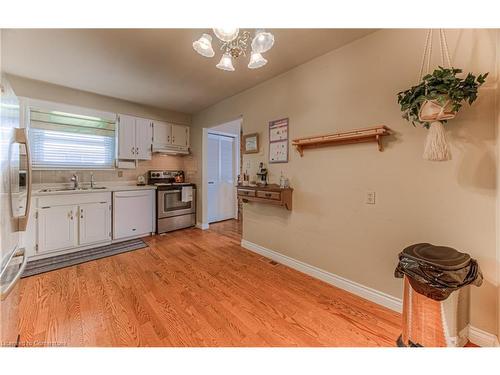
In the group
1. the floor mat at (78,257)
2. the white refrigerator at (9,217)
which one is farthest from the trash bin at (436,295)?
the floor mat at (78,257)

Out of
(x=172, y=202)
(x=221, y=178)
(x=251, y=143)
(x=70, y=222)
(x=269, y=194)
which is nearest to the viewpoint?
(x=269, y=194)

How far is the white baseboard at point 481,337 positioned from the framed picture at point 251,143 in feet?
8.74

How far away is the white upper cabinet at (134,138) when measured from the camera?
145 inches

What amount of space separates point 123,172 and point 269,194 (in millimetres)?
2948

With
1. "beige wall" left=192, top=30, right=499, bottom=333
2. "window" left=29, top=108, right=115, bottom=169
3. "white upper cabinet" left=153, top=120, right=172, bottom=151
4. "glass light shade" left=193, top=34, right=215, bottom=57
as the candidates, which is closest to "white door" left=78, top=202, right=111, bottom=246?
"window" left=29, top=108, right=115, bottom=169

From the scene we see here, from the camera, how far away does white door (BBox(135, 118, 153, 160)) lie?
3.88m

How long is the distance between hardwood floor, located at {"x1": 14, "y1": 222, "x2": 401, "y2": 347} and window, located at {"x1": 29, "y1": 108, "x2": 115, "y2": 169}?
1.78 m

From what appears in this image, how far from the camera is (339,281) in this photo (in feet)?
7.11

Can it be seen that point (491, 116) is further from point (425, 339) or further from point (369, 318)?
point (369, 318)

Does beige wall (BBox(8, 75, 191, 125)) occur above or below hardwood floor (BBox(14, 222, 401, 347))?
above

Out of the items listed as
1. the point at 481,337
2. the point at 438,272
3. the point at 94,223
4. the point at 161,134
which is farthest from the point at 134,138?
the point at 481,337

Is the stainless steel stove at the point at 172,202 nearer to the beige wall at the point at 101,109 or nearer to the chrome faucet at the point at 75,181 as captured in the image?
the beige wall at the point at 101,109

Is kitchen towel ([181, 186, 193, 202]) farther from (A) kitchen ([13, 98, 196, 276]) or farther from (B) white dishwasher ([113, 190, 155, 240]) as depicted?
(B) white dishwasher ([113, 190, 155, 240])

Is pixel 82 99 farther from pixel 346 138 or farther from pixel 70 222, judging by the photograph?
pixel 346 138
